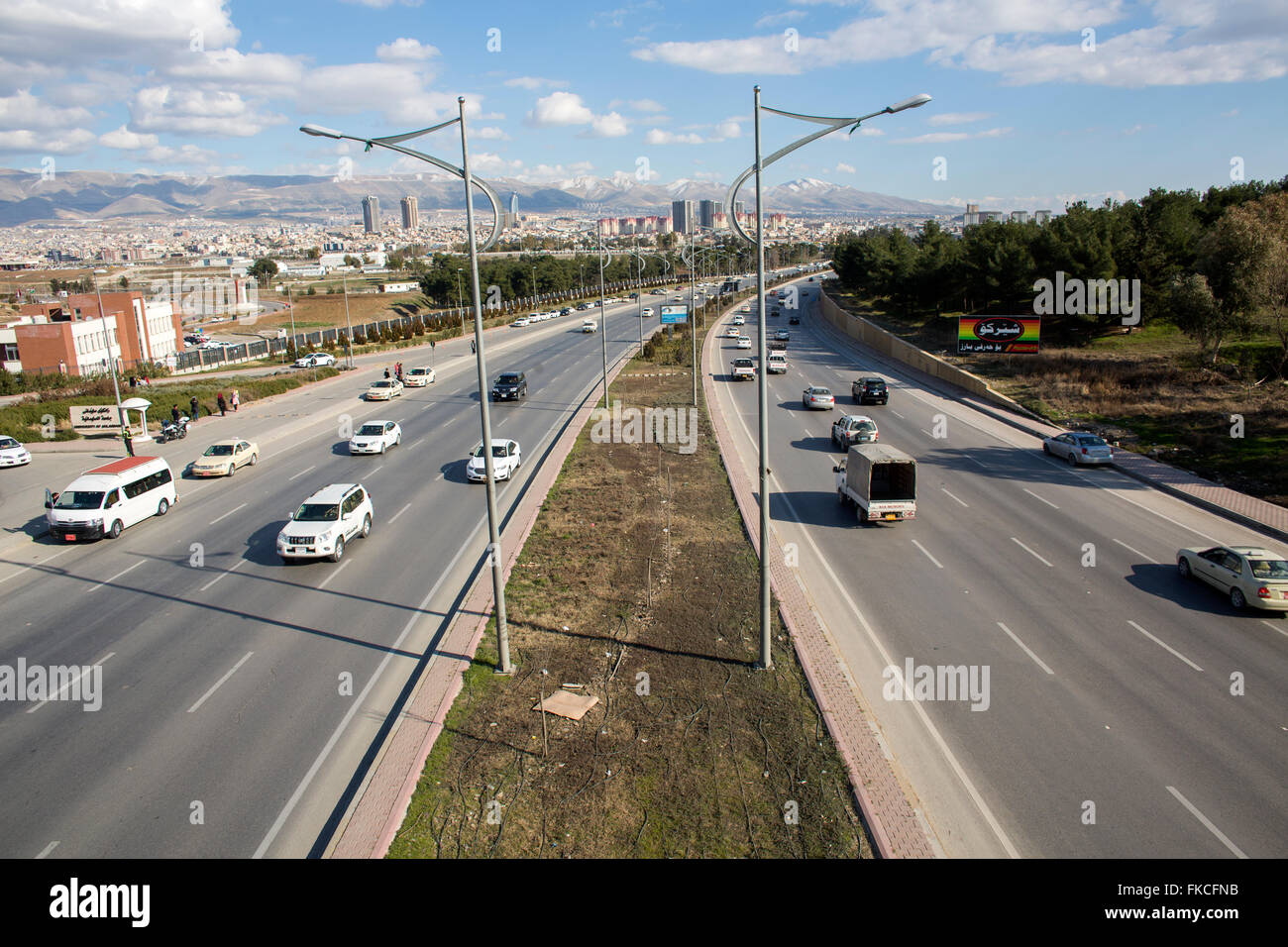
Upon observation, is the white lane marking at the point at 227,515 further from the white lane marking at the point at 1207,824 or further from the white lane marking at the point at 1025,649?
the white lane marking at the point at 1207,824

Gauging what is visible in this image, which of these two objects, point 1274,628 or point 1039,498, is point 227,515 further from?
point 1274,628

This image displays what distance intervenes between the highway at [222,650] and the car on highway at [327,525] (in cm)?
46

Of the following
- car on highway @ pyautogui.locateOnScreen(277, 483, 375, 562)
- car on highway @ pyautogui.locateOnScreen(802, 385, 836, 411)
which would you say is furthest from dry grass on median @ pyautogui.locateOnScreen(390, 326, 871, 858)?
car on highway @ pyautogui.locateOnScreen(802, 385, 836, 411)

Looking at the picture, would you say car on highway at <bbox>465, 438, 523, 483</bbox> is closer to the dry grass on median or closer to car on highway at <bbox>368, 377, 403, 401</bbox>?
the dry grass on median

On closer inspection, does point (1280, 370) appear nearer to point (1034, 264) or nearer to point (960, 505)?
point (1034, 264)

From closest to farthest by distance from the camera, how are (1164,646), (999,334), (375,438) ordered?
(1164,646)
(375,438)
(999,334)

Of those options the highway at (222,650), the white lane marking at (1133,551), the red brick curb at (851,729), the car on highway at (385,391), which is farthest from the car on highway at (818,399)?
the car on highway at (385,391)

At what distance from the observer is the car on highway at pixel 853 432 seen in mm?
29859

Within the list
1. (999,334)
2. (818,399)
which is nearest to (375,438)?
(818,399)

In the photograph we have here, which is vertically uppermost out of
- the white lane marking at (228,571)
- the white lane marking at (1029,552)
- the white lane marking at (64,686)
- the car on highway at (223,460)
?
the car on highway at (223,460)

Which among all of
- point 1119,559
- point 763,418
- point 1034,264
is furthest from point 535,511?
point 1034,264

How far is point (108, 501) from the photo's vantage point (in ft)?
71.7

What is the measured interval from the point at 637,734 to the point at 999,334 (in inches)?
1710
